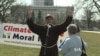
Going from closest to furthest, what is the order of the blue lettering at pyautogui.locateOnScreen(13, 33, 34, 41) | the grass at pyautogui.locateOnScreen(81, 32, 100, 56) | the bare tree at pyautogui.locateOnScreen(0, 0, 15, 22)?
the grass at pyautogui.locateOnScreen(81, 32, 100, 56) < the blue lettering at pyautogui.locateOnScreen(13, 33, 34, 41) < the bare tree at pyautogui.locateOnScreen(0, 0, 15, 22)

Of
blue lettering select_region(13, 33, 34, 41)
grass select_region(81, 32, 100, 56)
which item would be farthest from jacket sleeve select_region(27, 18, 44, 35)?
blue lettering select_region(13, 33, 34, 41)

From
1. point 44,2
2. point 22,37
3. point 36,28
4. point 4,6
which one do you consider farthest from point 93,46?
point 44,2

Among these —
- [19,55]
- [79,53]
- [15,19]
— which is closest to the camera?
[79,53]

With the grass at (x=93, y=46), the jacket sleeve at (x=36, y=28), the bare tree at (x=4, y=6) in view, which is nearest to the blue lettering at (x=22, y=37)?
the grass at (x=93, y=46)

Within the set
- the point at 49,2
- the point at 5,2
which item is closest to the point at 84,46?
the point at 5,2

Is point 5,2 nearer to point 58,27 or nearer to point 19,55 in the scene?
point 19,55

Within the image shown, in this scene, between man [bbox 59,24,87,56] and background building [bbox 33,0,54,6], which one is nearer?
man [bbox 59,24,87,56]

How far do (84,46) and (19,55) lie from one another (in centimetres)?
1098

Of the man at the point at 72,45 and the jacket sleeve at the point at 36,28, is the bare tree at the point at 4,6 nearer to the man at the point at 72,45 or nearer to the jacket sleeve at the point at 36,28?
the jacket sleeve at the point at 36,28

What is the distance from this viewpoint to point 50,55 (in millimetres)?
8523

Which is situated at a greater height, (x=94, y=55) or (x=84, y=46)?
(x=84, y=46)

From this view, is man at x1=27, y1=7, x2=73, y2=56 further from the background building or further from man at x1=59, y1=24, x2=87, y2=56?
the background building

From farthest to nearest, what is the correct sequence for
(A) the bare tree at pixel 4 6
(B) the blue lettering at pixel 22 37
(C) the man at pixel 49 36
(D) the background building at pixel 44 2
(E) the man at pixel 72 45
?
(D) the background building at pixel 44 2 < (A) the bare tree at pixel 4 6 < (B) the blue lettering at pixel 22 37 < (C) the man at pixel 49 36 < (E) the man at pixel 72 45

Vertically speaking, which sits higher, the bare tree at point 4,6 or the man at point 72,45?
the man at point 72,45
